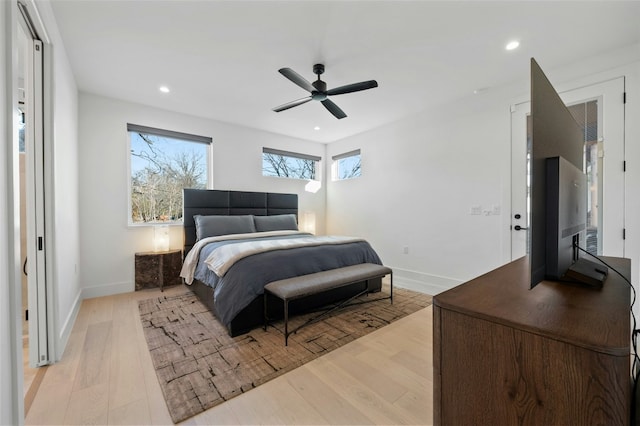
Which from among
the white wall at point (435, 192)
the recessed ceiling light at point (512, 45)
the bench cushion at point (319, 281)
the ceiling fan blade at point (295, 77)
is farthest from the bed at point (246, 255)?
the recessed ceiling light at point (512, 45)

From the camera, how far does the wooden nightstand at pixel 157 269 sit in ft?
11.5

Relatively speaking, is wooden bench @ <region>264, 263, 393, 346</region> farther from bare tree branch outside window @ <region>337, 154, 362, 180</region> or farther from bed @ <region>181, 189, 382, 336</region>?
bare tree branch outside window @ <region>337, 154, 362, 180</region>

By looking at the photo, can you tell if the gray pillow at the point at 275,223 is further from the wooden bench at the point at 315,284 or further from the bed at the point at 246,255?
the wooden bench at the point at 315,284

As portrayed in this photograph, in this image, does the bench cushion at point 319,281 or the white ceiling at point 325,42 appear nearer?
the white ceiling at point 325,42

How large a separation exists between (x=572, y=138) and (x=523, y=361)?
1004 mm

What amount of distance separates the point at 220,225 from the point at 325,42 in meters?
2.60

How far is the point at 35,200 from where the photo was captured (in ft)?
Result: 5.92

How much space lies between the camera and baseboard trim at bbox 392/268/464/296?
3507mm

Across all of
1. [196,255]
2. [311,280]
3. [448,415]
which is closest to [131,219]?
[196,255]

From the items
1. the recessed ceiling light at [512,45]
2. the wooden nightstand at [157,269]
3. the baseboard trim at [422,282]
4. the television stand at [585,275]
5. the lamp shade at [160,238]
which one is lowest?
the baseboard trim at [422,282]

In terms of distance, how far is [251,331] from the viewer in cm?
235

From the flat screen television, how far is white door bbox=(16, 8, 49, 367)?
272 centimetres

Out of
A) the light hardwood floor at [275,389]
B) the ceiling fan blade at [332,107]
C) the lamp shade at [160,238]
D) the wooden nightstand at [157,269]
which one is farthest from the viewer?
the lamp shade at [160,238]

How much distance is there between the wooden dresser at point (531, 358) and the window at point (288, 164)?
14.3 ft
